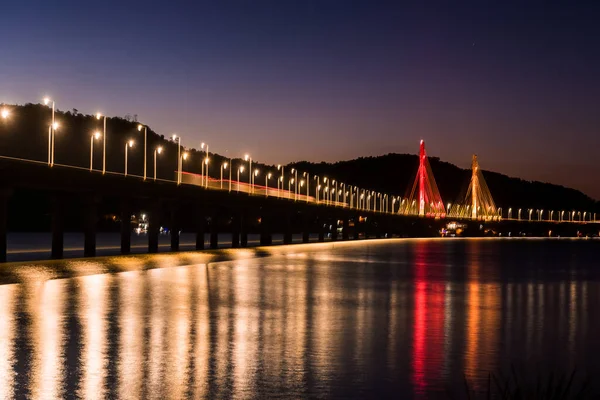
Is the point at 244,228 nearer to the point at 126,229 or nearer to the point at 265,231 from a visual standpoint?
the point at 265,231

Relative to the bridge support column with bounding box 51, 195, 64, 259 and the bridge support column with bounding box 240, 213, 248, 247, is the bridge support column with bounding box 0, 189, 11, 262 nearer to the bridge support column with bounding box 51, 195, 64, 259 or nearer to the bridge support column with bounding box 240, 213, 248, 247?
the bridge support column with bounding box 51, 195, 64, 259

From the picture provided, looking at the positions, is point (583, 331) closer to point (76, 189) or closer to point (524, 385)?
point (524, 385)

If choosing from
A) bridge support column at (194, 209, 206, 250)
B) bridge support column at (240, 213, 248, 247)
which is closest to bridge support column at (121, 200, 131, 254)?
bridge support column at (194, 209, 206, 250)

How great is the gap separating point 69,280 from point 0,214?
19332 mm

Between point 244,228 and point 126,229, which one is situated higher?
point 244,228

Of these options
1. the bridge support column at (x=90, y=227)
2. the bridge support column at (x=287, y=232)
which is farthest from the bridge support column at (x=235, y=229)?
the bridge support column at (x=90, y=227)

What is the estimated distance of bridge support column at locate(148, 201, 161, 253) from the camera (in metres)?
79.1

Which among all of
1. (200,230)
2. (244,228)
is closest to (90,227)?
(200,230)

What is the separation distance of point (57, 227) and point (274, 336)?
4882 centimetres

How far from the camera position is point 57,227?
67.0 metres

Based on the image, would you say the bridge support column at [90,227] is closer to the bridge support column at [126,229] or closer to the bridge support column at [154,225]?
the bridge support column at [126,229]

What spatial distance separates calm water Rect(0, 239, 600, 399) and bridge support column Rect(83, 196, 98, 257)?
2694cm

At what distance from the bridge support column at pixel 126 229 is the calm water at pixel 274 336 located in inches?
1356

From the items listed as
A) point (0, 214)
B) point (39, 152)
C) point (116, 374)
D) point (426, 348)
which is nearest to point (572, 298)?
point (426, 348)
